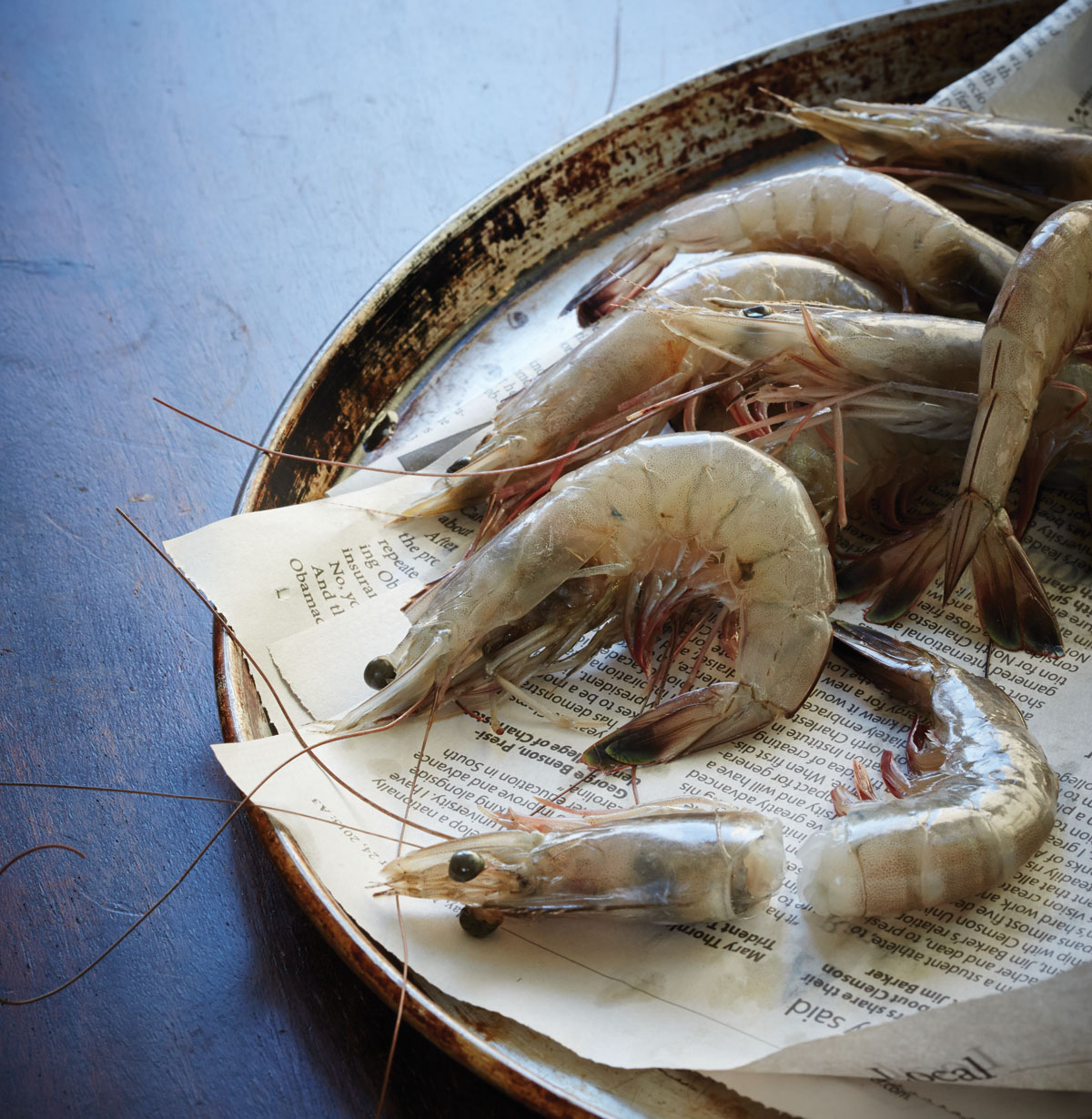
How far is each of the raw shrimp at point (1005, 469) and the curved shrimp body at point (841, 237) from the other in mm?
121

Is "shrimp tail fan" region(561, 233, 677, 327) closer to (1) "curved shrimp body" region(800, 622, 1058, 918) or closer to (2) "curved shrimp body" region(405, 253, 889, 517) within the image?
(2) "curved shrimp body" region(405, 253, 889, 517)

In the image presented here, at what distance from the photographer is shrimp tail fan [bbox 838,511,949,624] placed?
102 centimetres

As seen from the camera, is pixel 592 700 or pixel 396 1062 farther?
pixel 592 700

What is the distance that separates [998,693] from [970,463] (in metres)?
0.20

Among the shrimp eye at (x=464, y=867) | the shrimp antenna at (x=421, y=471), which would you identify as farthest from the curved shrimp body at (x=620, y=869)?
the shrimp antenna at (x=421, y=471)

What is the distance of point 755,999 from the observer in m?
0.79

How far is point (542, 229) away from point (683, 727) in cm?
68

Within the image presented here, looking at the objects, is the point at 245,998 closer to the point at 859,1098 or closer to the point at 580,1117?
the point at 580,1117

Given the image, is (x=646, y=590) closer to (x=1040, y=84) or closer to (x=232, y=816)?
(x=232, y=816)

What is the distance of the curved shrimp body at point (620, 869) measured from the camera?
82 cm

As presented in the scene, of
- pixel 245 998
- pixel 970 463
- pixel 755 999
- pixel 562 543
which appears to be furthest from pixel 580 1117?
pixel 970 463

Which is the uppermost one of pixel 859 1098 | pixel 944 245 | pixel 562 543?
pixel 944 245

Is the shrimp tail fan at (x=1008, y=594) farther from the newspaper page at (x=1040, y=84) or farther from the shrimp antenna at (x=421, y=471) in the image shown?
the newspaper page at (x=1040, y=84)

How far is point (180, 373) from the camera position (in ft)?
4.84
